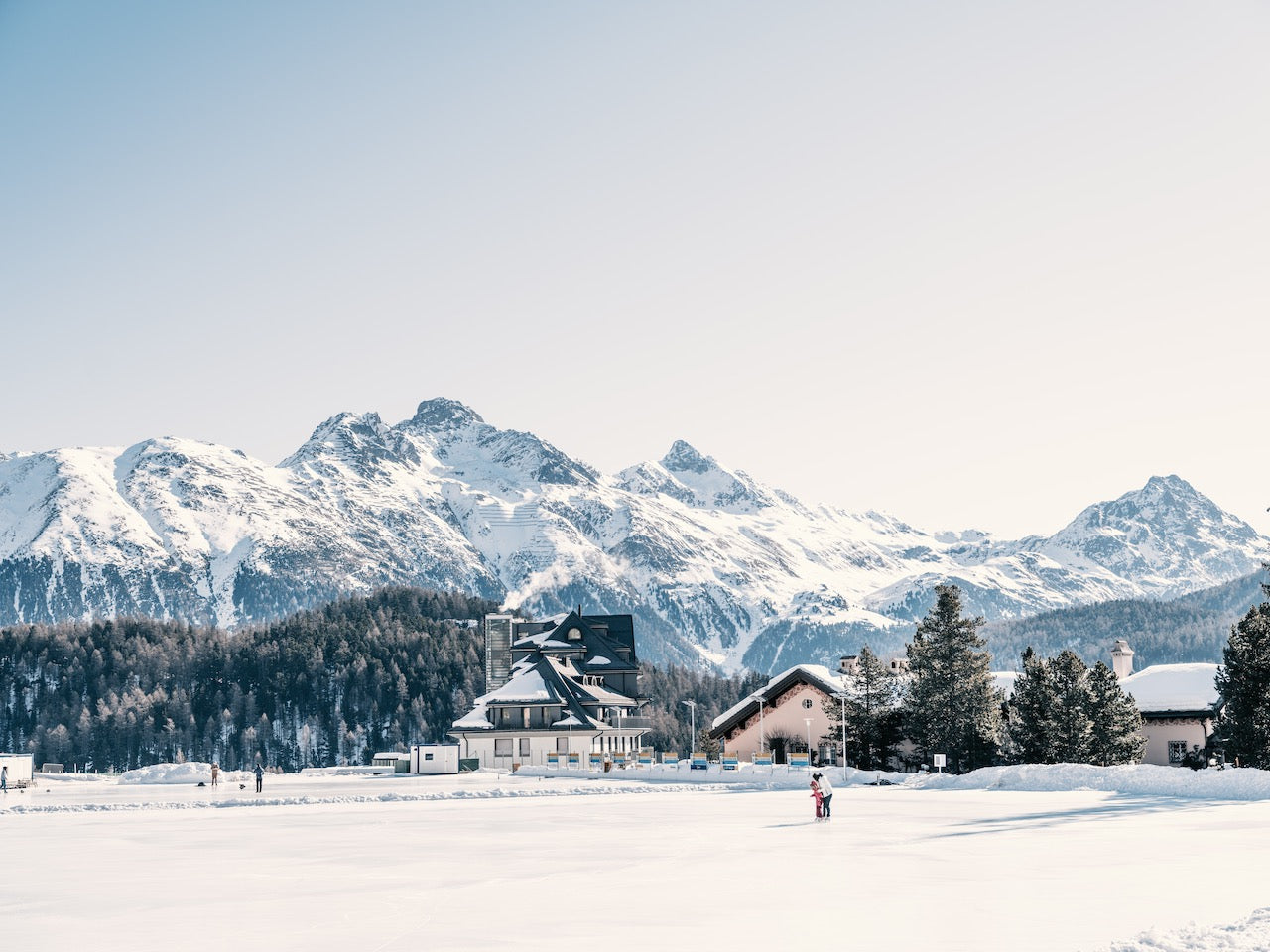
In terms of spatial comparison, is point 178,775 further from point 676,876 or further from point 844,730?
point 676,876

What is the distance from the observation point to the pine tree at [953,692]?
74.1m

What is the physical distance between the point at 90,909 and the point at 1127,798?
37.6m

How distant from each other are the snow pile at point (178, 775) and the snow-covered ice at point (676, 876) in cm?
4222

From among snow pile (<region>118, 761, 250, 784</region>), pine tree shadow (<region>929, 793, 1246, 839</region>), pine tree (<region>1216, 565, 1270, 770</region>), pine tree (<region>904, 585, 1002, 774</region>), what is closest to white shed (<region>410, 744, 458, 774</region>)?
snow pile (<region>118, 761, 250, 784</region>)

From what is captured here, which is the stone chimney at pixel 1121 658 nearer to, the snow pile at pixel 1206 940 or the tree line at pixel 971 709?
the tree line at pixel 971 709

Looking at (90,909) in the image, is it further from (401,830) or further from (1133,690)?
(1133,690)

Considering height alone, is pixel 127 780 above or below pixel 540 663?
below

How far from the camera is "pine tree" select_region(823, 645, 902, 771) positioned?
83.2 metres

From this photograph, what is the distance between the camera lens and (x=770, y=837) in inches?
1336

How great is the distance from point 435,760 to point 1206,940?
91204 mm

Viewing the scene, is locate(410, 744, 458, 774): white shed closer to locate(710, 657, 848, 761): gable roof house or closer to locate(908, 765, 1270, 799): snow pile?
locate(710, 657, 848, 761): gable roof house

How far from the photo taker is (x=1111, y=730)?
68.1 meters

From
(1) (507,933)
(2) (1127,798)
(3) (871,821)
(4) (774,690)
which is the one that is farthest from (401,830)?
(4) (774,690)

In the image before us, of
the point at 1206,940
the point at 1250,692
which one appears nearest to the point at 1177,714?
the point at 1250,692
